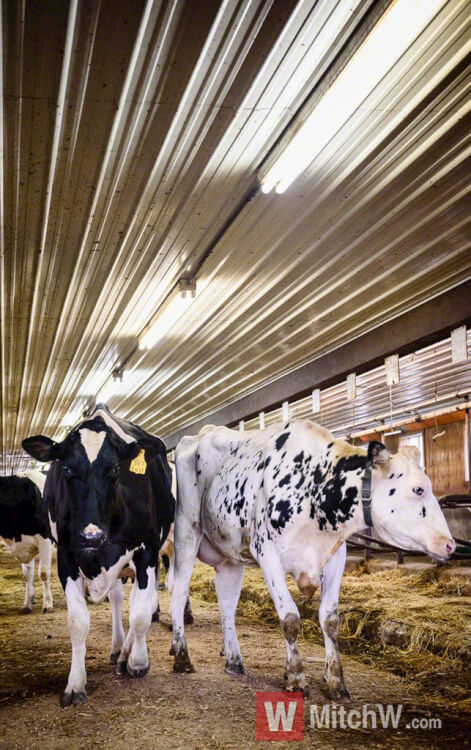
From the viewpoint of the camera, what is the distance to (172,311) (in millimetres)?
9781

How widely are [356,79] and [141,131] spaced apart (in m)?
1.72

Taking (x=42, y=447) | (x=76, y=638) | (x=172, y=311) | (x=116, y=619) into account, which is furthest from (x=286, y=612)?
(x=172, y=311)

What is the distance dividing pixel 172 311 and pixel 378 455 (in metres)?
5.12

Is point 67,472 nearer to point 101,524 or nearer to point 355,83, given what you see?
point 101,524

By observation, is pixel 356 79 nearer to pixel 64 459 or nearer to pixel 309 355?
pixel 64 459

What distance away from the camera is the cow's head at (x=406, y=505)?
16.3ft

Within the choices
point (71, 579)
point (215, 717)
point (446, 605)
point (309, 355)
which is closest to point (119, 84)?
point (71, 579)

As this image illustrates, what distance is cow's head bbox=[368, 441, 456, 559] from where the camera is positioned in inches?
195

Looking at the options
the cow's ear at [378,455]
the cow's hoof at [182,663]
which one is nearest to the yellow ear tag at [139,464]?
the cow's hoof at [182,663]

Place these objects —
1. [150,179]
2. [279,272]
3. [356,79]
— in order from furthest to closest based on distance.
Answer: [279,272], [150,179], [356,79]

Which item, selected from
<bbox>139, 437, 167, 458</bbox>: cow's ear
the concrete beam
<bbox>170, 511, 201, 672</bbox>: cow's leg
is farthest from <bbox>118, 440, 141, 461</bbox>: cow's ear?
the concrete beam

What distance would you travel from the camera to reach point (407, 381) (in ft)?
47.8

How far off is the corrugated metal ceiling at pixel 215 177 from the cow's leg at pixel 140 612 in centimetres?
331

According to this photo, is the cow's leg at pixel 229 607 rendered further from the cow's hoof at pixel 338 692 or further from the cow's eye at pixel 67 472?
the cow's eye at pixel 67 472
